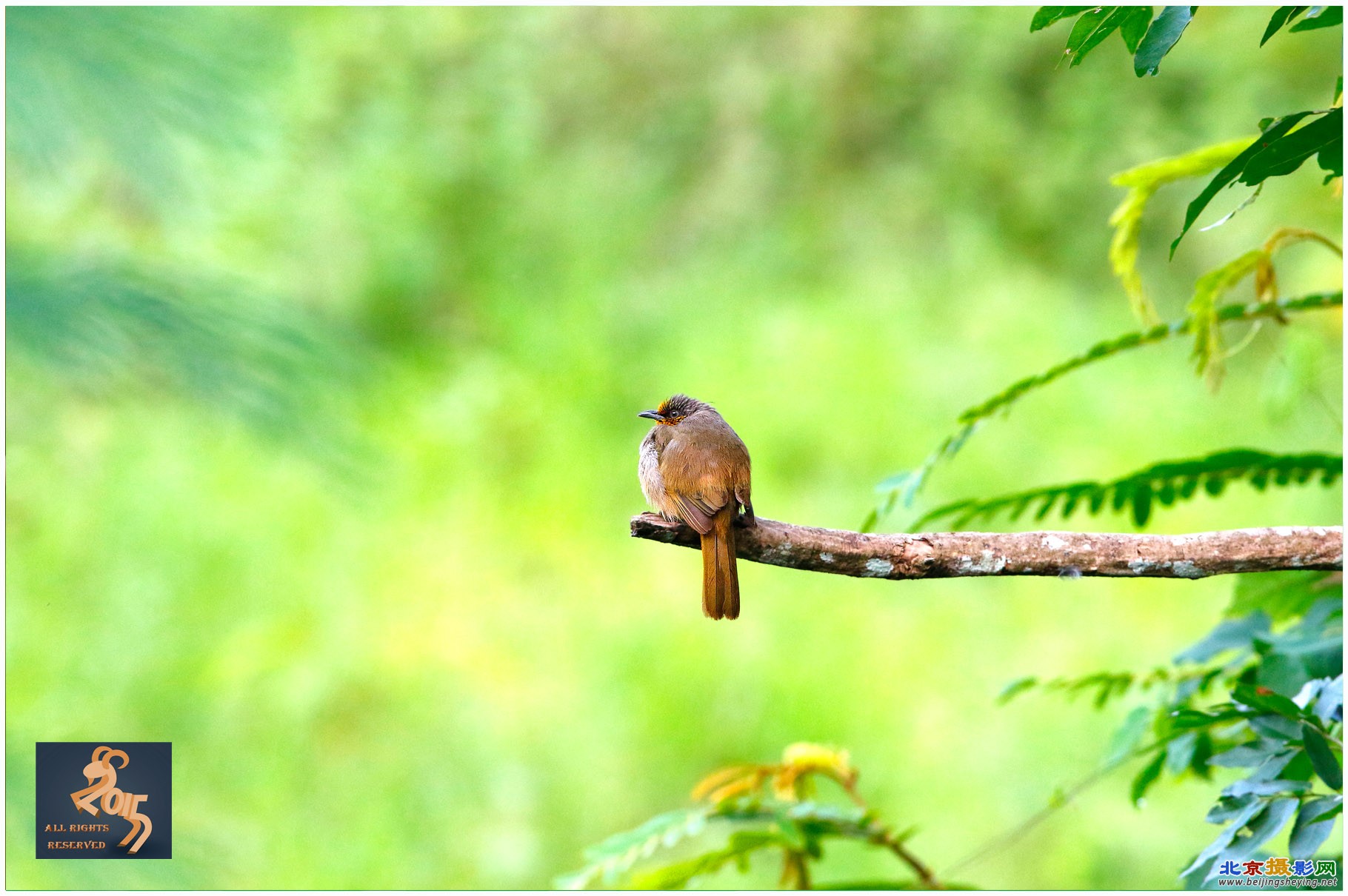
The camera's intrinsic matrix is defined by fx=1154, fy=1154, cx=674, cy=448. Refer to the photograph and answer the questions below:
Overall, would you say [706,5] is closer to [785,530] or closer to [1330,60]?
[1330,60]

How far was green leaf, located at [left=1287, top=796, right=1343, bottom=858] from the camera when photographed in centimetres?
114

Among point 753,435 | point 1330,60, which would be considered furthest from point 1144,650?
point 1330,60

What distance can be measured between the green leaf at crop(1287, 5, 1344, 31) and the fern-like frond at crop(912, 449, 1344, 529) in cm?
61

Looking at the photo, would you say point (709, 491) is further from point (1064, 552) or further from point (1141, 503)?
point (1141, 503)

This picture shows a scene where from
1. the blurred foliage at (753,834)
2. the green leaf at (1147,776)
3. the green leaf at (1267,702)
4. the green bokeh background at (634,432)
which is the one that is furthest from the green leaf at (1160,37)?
the green bokeh background at (634,432)

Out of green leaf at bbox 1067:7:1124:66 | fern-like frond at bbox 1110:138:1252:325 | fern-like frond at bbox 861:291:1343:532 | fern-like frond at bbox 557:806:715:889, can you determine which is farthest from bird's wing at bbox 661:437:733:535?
fern-like frond at bbox 1110:138:1252:325

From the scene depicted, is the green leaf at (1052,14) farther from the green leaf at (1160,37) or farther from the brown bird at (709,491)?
the brown bird at (709,491)

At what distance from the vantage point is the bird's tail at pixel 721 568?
1.42 metres

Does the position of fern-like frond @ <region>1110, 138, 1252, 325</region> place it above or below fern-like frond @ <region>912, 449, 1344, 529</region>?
above

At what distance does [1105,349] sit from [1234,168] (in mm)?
590

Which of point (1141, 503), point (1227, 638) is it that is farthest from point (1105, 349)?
point (1227, 638)

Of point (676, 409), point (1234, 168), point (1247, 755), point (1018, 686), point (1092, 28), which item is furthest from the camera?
point (676, 409)

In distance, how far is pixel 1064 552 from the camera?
130 centimetres

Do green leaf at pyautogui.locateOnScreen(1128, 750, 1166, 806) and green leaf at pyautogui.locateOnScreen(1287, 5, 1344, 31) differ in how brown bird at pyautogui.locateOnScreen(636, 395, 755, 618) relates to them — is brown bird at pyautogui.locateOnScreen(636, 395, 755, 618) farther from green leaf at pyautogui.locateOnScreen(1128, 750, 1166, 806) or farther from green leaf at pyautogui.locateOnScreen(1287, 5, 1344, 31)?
green leaf at pyautogui.locateOnScreen(1287, 5, 1344, 31)
